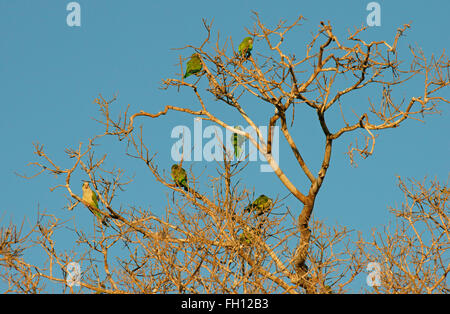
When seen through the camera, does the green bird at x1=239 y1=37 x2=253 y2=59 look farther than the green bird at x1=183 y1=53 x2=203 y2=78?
No

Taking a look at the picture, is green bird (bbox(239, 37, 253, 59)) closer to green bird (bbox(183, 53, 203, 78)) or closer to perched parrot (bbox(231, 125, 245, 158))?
green bird (bbox(183, 53, 203, 78))

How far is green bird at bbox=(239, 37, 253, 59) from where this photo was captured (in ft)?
37.2

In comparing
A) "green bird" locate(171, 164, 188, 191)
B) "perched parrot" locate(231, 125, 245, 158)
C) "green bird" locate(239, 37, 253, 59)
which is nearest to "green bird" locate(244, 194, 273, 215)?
"perched parrot" locate(231, 125, 245, 158)

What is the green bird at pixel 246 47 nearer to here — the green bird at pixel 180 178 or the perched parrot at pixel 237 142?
the perched parrot at pixel 237 142

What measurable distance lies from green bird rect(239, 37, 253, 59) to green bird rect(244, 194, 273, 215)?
2322 mm

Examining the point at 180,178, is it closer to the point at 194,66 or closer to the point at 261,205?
the point at 261,205

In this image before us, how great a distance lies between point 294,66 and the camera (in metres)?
10.5

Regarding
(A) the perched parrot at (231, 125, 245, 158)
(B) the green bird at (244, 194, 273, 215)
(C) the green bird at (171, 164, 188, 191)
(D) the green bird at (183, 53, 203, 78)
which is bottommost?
(B) the green bird at (244, 194, 273, 215)
